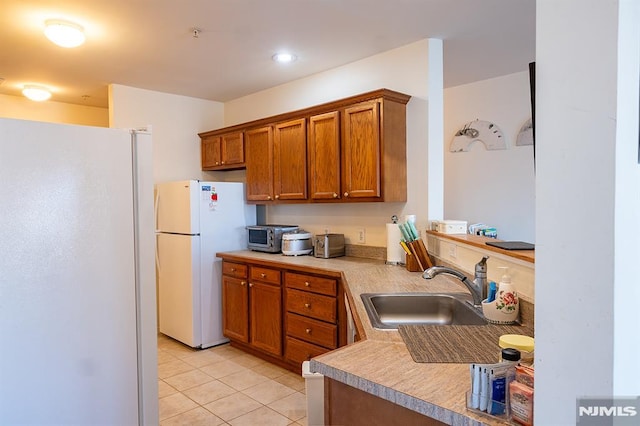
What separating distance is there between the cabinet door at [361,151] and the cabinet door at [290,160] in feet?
1.56

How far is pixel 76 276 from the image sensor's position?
1716mm

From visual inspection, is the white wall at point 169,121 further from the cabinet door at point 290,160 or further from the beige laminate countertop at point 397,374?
the beige laminate countertop at point 397,374

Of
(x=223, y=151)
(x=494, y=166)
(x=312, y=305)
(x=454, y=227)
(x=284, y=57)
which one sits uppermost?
(x=284, y=57)

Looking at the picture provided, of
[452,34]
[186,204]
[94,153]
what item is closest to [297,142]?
[186,204]

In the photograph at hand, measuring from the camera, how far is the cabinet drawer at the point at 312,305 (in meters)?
2.88

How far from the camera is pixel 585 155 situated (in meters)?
0.65

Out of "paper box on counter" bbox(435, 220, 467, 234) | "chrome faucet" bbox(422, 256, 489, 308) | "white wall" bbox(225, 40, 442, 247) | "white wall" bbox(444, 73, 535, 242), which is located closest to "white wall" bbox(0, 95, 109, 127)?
"white wall" bbox(225, 40, 442, 247)

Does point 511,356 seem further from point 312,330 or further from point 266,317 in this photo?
point 266,317

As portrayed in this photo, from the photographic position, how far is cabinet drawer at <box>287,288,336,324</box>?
2.88 meters

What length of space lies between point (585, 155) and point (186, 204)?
11.6 ft

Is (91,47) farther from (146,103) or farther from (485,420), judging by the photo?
(485,420)

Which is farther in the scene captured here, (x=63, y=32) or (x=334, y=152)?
(x=334, y=152)

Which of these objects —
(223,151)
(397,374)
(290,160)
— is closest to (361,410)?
(397,374)

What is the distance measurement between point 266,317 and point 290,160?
4.63 feet
